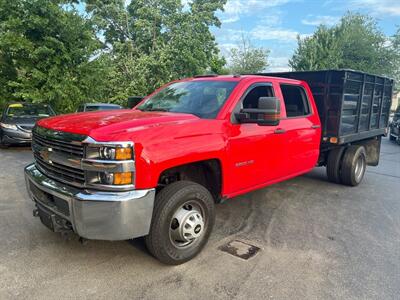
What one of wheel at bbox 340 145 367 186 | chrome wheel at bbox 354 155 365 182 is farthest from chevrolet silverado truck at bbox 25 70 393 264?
chrome wheel at bbox 354 155 365 182

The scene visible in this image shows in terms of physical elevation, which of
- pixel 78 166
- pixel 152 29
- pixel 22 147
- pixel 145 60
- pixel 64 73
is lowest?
pixel 22 147

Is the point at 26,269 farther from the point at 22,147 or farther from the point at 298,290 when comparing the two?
the point at 22,147

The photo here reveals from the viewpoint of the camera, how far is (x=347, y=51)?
33.1 metres

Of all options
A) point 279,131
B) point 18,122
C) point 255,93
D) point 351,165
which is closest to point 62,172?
point 255,93

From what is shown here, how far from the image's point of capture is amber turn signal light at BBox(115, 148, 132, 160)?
111 inches

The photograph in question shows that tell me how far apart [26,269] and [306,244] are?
3.04 m

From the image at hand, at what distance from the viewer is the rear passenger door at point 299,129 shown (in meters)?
4.80

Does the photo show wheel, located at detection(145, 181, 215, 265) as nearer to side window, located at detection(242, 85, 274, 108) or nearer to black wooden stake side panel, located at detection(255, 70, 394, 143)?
side window, located at detection(242, 85, 274, 108)

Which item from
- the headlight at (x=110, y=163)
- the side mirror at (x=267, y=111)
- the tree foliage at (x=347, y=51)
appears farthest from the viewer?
the tree foliage at (x=347, y=51)

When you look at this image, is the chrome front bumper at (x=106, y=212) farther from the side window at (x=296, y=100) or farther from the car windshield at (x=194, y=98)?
the side window at (x=296, y=100)

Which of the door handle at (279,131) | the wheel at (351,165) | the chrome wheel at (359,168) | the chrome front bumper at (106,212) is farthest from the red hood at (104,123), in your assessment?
the chrome wheel at (359,168)

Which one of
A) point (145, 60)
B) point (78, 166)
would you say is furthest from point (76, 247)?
point (145, 60)

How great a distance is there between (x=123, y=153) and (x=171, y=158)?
1.61ft

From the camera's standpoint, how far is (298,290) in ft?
9.81
